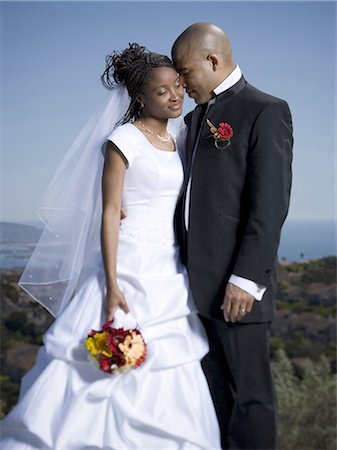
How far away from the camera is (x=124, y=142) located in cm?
353

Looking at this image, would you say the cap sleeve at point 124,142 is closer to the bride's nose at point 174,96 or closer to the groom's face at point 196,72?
the bride's nose at point 174,96

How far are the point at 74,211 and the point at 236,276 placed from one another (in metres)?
0.94

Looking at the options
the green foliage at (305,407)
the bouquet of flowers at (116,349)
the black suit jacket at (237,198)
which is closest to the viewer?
the bouquet of flowers at (116,349)

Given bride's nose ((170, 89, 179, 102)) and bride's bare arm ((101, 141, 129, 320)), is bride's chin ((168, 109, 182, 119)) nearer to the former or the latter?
bride's nose ((170, 89, 179, 102))

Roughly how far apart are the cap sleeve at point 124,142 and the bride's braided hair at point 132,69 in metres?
0.23

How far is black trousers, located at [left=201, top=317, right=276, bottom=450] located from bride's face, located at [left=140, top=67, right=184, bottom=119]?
102 centimetres

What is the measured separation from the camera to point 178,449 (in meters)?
3.41

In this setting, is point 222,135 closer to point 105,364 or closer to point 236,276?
point 236,276

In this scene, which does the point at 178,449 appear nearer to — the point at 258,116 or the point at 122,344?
the point at 122,344

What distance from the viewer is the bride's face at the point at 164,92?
360 centimetres

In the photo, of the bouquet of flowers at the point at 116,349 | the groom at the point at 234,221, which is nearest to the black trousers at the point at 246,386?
the groom at the point at 234,221

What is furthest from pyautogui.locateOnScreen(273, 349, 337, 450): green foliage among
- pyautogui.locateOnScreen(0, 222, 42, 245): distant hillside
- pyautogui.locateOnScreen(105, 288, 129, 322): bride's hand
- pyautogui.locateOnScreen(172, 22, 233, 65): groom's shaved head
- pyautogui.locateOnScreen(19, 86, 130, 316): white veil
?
pyautogui.locateOnScreen(172, 22, 233, 65): groom's shaved head

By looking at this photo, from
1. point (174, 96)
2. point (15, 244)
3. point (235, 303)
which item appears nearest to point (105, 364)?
point (235, 303)

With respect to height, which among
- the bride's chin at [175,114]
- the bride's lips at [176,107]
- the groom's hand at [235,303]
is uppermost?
the bride's lips at [176,107]
